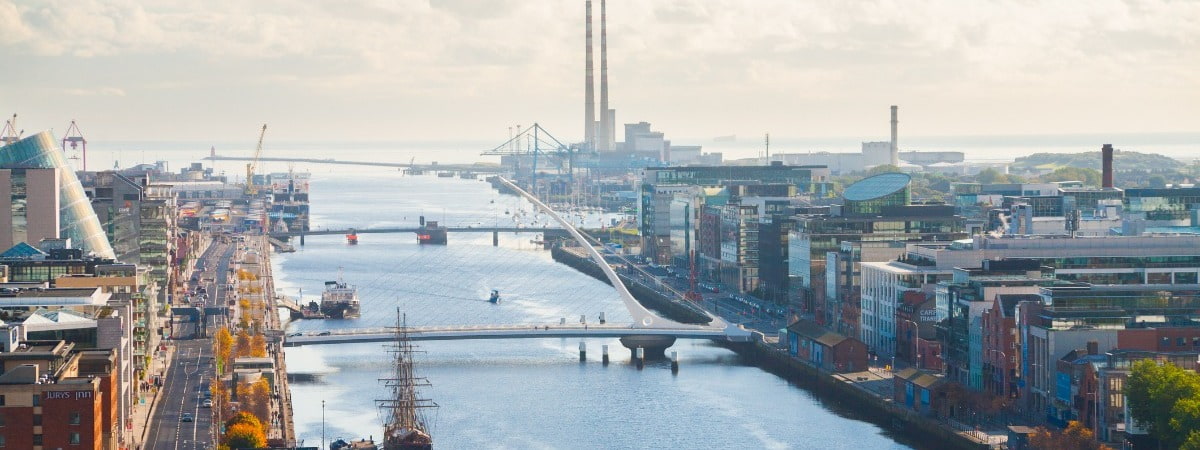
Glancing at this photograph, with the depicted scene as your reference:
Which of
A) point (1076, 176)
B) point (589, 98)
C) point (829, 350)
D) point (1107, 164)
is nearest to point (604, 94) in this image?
point (589, 98)

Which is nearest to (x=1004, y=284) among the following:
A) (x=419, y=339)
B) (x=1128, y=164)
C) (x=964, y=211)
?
(x=419, y=339)

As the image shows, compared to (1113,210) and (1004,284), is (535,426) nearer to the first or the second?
(1004,284)

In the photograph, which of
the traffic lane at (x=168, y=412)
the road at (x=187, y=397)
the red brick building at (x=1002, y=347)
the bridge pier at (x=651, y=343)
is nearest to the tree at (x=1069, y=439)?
the red brick building at (x=1002, y=347)

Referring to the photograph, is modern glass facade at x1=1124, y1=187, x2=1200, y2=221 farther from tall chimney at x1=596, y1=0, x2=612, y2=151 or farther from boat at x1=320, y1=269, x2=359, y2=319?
tall chimney at x1=596, y1=0, x2=612, y2=151

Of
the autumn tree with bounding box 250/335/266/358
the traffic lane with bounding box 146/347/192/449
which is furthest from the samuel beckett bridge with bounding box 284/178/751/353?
the traffic lane with bounding box 146/347/192/449

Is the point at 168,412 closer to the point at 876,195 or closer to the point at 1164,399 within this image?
the point at 1164,399

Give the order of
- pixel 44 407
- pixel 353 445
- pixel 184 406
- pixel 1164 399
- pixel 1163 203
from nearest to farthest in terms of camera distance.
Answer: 1. pixel 44 407
2. pixel 1164 399
3. pixel 353 445
4. pixel 184 406
5. pixel 1163 203

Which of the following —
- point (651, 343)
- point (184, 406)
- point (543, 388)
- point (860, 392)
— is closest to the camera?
point (184, 406)
